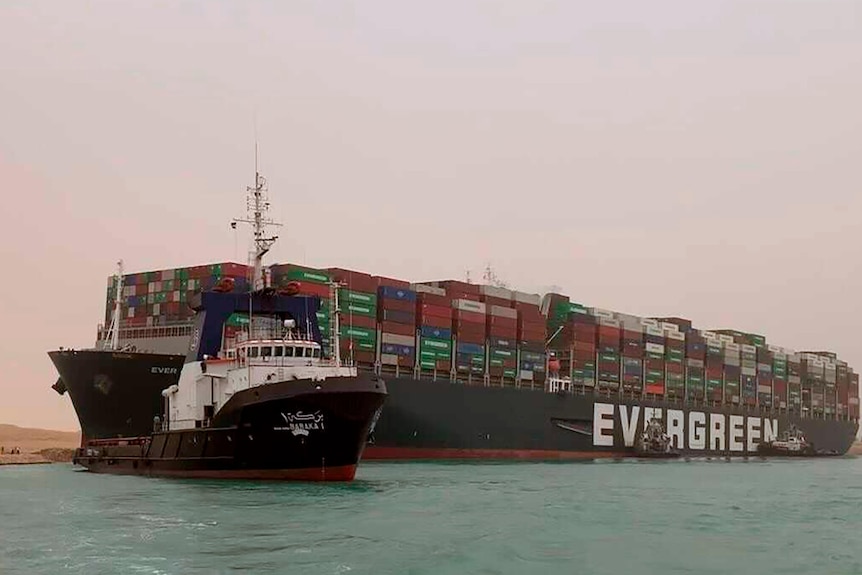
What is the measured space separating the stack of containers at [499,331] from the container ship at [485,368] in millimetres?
93

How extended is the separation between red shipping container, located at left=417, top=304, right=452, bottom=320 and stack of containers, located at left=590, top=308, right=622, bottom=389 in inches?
655

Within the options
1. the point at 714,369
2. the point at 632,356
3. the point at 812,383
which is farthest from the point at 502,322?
the point at 812,383

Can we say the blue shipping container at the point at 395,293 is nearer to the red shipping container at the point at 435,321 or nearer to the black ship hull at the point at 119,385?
the red shipping container at the point at 435,321

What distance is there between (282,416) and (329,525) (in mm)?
9080

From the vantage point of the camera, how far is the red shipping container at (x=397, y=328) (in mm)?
59156

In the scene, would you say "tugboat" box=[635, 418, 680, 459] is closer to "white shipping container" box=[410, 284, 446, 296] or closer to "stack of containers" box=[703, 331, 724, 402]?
"stack of containers" box=[703, 331, 724, 402]

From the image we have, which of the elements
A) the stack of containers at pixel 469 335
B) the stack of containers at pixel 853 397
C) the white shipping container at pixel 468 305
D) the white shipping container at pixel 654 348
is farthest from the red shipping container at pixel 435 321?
the stack of containers at pixel 853 397

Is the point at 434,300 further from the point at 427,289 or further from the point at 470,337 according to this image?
the point at 470,337

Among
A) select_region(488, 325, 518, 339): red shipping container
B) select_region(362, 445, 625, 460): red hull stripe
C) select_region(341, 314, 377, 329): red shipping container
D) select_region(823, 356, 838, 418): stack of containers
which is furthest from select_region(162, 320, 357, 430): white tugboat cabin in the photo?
select_region(823, 356, 838, 418): stack of containers

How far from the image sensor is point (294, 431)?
105 ft

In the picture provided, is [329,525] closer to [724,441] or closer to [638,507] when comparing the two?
[638,507]

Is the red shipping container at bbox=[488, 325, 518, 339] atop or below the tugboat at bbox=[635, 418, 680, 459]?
atop

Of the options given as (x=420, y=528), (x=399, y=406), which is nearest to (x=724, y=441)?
(x=399, y=406)

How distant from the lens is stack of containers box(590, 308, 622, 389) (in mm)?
75000
